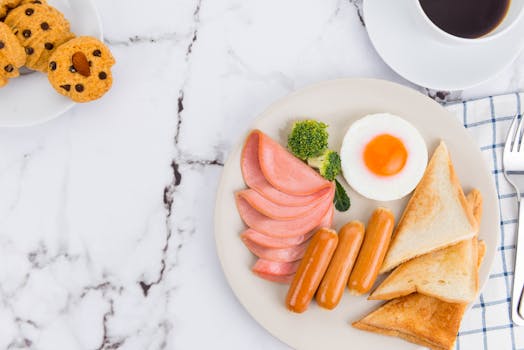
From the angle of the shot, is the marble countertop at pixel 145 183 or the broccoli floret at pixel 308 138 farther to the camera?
the marble countertop at pixel 145 183

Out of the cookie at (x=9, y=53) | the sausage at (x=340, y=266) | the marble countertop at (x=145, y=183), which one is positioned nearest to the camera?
the cookie at (x=9, y=53)

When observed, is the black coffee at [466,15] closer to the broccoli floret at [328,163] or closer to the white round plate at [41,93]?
the broccoli floret at [328,163]

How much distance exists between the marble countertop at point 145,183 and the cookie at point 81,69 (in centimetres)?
18

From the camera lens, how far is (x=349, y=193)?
1989 millimetres

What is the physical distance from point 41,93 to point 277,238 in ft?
2.60

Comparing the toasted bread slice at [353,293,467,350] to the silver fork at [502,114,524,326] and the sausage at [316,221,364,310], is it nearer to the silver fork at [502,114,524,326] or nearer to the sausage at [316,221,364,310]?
the sausage at [316,221,364,310]

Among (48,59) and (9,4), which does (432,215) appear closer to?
(48,59)

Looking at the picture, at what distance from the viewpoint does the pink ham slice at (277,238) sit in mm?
1919

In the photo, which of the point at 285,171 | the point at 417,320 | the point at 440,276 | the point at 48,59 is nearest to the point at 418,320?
the point at 417,320

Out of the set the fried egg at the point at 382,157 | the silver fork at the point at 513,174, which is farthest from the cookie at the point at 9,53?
the silver fork at the point at 513,174

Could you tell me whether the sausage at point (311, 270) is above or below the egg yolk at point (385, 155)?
below

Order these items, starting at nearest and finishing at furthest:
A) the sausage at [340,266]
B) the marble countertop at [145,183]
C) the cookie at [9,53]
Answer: the cookie at [9,53] < the sausage at [340,266] < the marble countertop at [145,183]

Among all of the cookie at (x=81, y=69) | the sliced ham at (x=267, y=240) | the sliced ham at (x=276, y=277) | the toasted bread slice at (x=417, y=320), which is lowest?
the toasted bread slice at (x=417, y=320)

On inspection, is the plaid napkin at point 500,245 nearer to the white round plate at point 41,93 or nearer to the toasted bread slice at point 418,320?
the toasted bread slice at point 418,320
